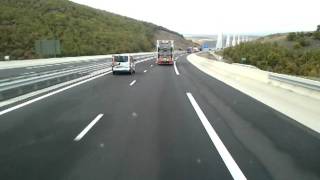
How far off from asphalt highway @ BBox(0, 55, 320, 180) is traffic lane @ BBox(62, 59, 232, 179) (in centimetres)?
2

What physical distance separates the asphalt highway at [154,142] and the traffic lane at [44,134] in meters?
0.02

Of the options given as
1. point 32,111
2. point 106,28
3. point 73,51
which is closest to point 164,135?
point 32,111

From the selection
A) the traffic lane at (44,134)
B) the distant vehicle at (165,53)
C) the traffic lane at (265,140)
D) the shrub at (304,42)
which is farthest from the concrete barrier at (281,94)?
the shrub at (304,42)

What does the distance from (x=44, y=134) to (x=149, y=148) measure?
265 centimetres

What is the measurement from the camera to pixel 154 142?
9.28 meters

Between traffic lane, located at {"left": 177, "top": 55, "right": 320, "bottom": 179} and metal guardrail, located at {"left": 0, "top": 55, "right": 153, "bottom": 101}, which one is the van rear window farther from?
traffic lane, located at {"left": 177, "top": 55, "right": 320, "bottom": 179}

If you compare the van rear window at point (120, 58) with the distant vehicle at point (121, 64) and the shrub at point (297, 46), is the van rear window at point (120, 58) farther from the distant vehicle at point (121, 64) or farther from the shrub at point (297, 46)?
the shrub at point (297, 46)

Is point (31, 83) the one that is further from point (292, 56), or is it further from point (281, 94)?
point (292, 56)

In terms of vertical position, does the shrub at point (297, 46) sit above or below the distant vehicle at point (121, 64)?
below

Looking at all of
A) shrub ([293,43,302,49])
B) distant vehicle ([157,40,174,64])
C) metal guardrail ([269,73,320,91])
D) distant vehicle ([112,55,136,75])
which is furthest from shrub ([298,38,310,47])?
metal guardrail ([269,73,320,91])

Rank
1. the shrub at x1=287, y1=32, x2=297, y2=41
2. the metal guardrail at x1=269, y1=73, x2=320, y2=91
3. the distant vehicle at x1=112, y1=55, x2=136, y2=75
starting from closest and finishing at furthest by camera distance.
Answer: the metal guardrail at x1=269, y1=73, x2=320, y2=91 → the distant vehicle at x1=112, y1=55, x2=136, y2=75 → the shrub at x1=287, y1=32, x2=297, y2=41

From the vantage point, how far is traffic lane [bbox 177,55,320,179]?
7406 mm

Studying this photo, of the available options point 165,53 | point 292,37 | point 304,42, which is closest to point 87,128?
point 165,53

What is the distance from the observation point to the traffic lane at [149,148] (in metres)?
7.01
